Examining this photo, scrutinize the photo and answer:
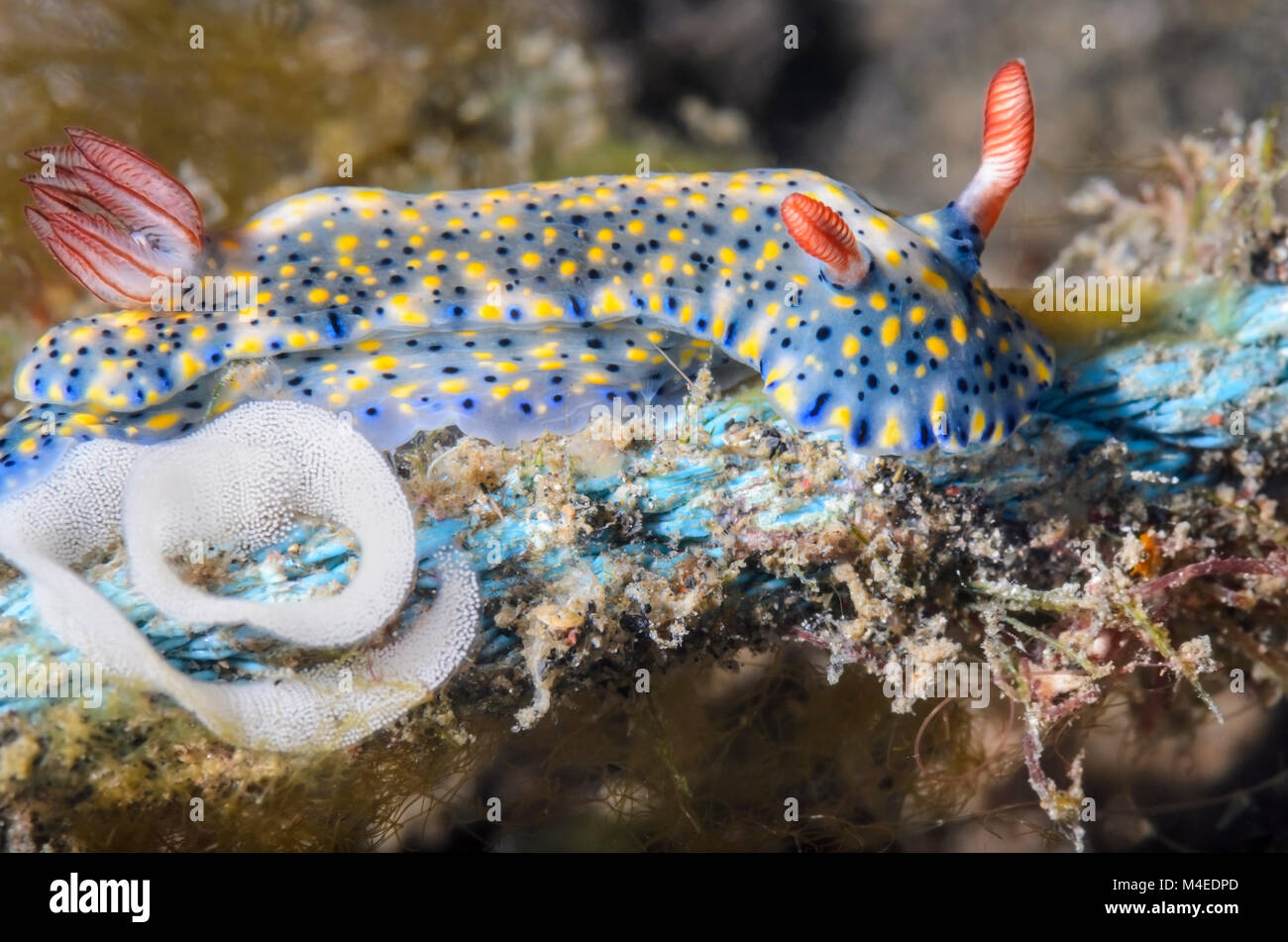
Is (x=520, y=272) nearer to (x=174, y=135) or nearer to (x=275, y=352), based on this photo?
(x=275, y=352)

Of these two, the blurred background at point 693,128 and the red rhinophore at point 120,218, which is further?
the blurred background at point 693,128

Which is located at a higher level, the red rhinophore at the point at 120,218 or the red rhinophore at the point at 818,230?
the red rhinophore at the point at 120,218

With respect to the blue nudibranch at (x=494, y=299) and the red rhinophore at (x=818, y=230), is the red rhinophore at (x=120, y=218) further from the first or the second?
the red rhinophore at (x=818, y=230)

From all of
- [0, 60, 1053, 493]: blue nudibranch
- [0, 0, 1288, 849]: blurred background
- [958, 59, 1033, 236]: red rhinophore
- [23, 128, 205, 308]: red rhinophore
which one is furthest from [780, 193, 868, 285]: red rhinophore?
[23, 128, 205, 308]: red rhinophore

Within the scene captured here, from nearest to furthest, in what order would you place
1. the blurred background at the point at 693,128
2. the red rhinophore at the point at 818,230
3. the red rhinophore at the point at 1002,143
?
the red rhinophore at the point at 818,230, the red rhinophore at the point at 1002,143, the blurred background at the point at 693,128

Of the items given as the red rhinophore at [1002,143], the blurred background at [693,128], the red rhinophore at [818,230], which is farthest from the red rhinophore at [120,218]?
the red rhinophore at [1002,143]

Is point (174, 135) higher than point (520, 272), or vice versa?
point (174, 135)
